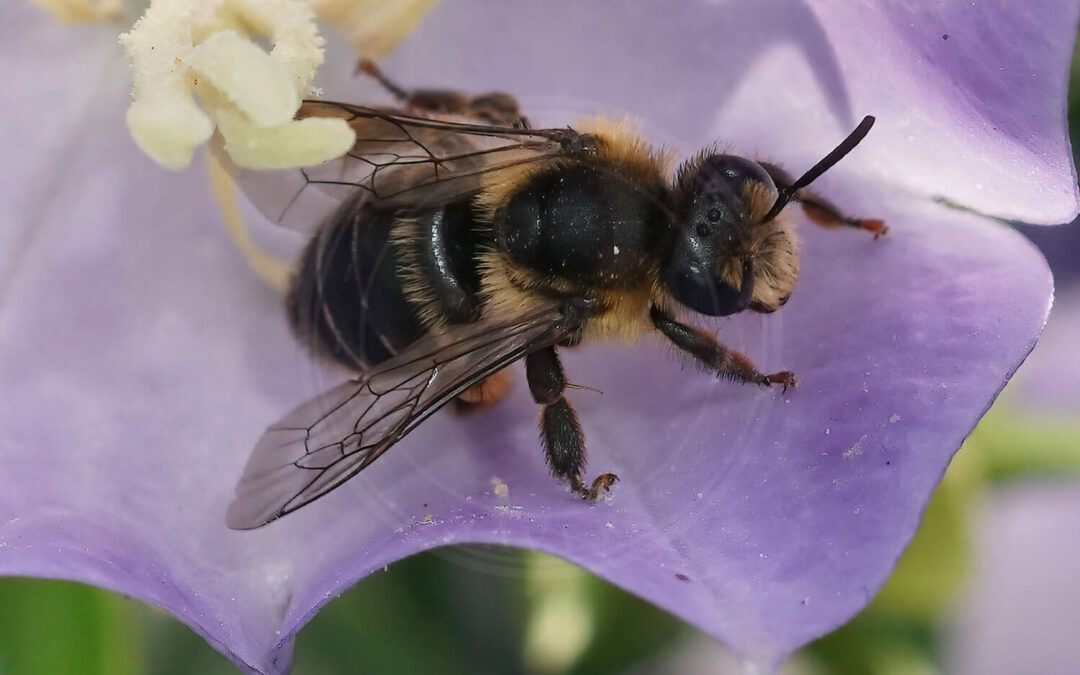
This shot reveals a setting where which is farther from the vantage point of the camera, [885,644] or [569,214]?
[885,644]

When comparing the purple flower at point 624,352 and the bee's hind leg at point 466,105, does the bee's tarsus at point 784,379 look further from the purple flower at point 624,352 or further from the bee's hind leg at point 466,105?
the bee's hind leg at point 466,105

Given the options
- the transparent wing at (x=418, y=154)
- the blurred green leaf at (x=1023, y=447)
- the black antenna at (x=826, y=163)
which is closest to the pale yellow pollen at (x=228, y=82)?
the transparent wing at (x=418, y=154)

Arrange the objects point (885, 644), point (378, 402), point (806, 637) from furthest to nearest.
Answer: point (885, 644), point (378, 402), point (806, 637)

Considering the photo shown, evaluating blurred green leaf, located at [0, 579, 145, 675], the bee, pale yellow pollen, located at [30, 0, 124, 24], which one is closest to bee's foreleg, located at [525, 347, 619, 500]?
the bee

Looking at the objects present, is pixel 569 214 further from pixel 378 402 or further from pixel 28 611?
pixel 28 611

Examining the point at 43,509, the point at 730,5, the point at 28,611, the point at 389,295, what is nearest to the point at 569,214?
the point at 389,295

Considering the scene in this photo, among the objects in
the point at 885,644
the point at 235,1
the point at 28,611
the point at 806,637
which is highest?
the point at 235,1

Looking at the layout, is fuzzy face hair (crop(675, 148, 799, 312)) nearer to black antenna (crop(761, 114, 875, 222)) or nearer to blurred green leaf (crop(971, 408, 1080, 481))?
black antenna (crop(761, 114, 875, 222))
